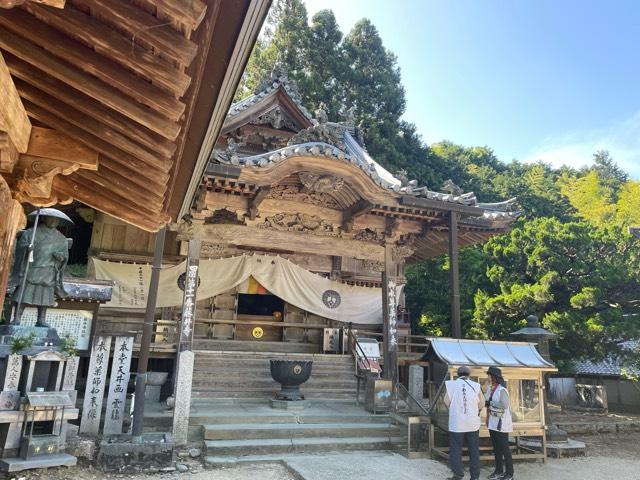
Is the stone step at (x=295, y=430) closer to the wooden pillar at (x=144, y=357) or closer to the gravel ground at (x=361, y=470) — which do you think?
the gravel ground at (x=361, y=470)

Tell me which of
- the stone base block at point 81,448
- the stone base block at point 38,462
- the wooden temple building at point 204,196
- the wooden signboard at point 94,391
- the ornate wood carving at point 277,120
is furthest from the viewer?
the ornate wood carving at point 277,120

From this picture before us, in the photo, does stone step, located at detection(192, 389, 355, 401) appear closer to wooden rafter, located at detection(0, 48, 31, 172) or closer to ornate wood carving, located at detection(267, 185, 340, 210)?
ornate wood carving, located at detection(267, 185, 340, 210)

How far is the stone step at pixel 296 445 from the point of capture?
6184 mm

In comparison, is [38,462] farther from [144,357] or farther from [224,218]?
[224,218]

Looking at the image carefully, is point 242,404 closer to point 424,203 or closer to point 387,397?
point 387,397

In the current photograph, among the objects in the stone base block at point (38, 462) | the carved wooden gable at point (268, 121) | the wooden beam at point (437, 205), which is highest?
the carved wooden gable at point (268, 121)

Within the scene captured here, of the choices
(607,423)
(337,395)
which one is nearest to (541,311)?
(607,423)

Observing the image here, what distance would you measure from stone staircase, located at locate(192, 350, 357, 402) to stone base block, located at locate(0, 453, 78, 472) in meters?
3.00

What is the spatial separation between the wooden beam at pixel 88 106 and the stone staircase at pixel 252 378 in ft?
21.9

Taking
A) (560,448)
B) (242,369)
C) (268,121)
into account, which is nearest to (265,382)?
(242,369)

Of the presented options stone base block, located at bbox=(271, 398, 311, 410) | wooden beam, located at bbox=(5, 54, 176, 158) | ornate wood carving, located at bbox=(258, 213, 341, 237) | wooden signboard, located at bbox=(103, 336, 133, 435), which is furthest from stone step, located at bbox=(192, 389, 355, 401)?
wooden beam, located at bbox=(5, 54, 176, 158)

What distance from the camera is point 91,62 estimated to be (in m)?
1.95

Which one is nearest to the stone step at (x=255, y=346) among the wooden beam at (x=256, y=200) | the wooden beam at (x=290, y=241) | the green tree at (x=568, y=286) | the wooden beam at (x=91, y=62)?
the wooden beam at (x=290, y=241)

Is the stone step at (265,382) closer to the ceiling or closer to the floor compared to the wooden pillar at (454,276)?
closer to the floor
